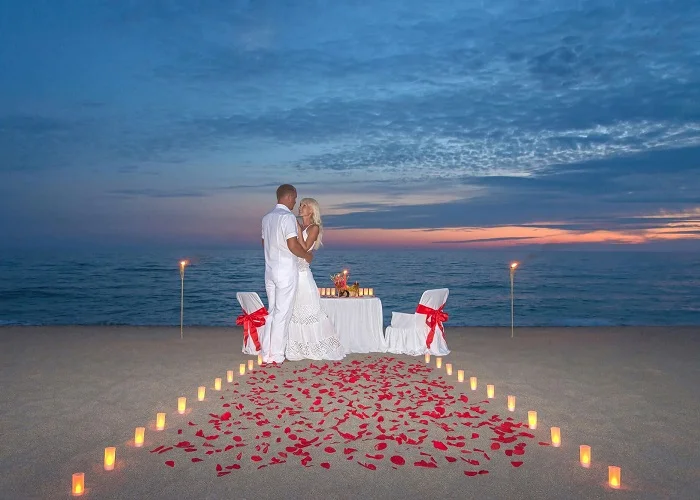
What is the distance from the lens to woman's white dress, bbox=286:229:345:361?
8.52 metres

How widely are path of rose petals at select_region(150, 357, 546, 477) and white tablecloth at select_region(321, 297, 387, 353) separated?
1.74m

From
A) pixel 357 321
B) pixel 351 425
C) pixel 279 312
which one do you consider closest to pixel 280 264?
pixel 279 312

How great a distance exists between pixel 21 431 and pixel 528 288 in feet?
106

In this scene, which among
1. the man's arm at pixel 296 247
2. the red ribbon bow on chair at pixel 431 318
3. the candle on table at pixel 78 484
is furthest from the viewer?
the red ribbon bow on chair at pixel 431 318

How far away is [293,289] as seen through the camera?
321 inches

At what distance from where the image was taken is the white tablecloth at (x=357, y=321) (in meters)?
9.04

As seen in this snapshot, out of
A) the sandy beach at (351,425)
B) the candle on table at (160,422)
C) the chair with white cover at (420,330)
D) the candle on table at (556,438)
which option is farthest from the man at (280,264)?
the candle on table at (556,438)

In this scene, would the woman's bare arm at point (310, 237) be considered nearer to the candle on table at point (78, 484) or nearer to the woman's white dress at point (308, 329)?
the woman's white dress at point (308, 329)

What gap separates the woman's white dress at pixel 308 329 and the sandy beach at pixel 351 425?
0.41 meters

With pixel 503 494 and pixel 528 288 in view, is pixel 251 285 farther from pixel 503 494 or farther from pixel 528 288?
pixel 503 494

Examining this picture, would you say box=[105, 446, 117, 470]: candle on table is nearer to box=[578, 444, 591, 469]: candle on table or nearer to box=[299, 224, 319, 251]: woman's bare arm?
box=[578, 444, 591, 469]: candle on table

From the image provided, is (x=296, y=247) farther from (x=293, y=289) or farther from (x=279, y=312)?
(x=279, y=312)

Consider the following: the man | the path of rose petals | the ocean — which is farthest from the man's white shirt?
the ocean

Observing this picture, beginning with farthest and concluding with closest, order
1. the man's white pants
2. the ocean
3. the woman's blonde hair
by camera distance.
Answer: the ocean, the woman's blonde hair, the man's white pants
